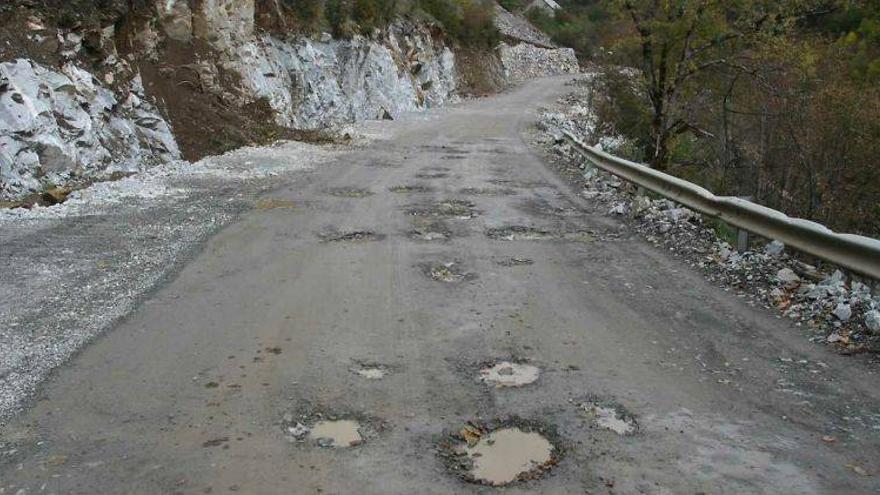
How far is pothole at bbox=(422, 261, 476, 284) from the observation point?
6.43 m

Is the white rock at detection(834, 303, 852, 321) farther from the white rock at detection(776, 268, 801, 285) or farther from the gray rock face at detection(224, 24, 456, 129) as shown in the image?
the gray rock face at detection(224, 24, 456, 129)

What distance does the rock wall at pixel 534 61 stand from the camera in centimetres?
5319

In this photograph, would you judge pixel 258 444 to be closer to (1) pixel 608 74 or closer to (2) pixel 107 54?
(2) pixel 107 54

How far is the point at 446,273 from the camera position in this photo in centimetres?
662

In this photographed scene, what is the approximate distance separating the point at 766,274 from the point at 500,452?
3949mm


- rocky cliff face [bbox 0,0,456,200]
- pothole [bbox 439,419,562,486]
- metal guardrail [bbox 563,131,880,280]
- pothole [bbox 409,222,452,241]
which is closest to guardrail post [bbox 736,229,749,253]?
metal guardrail [bbox 563,131,880,280]

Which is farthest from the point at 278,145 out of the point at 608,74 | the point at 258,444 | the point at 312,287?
the point at 258,444

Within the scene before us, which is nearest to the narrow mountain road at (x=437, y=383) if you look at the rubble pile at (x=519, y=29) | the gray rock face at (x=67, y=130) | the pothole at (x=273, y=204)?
the pothole at (x=273, y=204)

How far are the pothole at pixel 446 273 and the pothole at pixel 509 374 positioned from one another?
1.87m

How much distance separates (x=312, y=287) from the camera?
615 cm

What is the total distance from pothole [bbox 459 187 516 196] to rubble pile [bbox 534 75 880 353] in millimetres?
1243

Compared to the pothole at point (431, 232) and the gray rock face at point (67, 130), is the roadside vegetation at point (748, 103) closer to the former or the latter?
the pothole at point (431, 232)

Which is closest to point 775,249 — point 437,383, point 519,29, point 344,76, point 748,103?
point 437,383

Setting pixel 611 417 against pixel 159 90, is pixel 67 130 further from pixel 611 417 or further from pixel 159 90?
pixel 611 417
